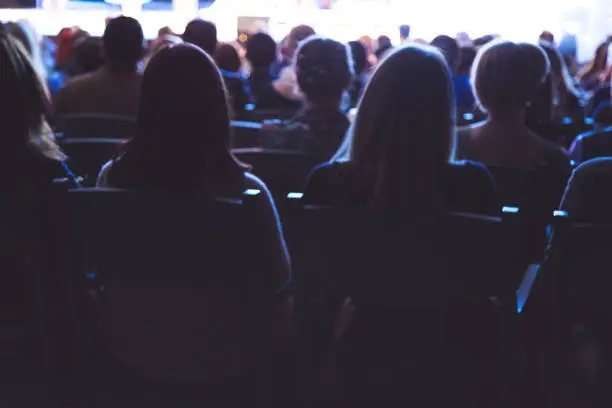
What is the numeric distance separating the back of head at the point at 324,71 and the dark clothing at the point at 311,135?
12 centimetres

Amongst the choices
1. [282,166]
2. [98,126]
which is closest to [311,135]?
[282,166]

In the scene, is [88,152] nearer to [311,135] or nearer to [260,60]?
[311,135]

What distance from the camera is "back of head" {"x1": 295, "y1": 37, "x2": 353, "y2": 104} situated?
3131 mm

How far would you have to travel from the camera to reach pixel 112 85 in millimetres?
3930

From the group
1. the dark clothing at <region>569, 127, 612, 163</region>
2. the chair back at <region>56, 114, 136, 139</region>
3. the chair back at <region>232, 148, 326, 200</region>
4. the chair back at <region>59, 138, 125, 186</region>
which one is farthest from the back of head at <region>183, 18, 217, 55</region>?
the dark clothing at <region>569, 127, 612, 163</region>

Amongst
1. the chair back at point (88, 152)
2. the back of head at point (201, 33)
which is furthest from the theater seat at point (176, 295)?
the back of head at point (201, 33)

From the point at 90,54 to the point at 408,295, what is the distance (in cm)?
354

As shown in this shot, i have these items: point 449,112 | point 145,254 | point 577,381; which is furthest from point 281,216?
point 577,381

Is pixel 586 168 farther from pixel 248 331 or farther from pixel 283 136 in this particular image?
pixel 283 136

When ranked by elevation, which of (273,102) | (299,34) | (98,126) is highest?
(299,34)

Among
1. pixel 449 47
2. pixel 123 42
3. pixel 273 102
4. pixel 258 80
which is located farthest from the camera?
pixel 449 47

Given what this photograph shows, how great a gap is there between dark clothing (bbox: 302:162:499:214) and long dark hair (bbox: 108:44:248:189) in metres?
0.23

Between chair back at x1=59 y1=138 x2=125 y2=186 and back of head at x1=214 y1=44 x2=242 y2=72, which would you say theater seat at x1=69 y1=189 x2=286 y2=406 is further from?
back of head at x1=214 y1=44 x2=242 y2=72

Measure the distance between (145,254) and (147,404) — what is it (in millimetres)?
477
